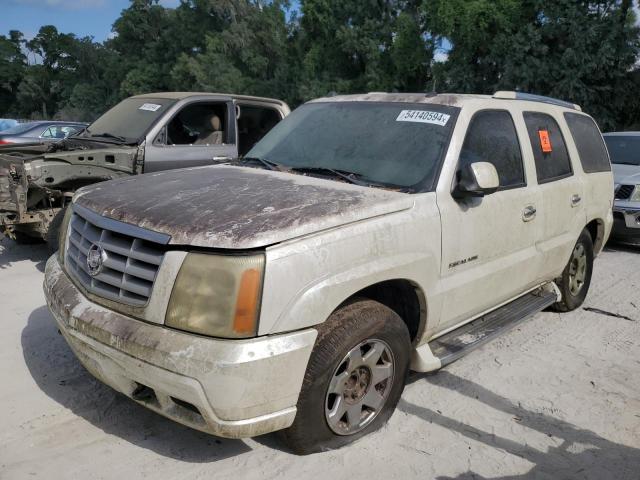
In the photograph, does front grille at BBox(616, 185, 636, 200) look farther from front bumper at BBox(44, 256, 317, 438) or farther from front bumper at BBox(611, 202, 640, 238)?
front bumper at BBox(44, 256, 317, 438)

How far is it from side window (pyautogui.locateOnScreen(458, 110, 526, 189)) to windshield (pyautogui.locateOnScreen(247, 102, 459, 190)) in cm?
20

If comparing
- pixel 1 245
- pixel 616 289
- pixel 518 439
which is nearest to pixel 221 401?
pixel 518 439

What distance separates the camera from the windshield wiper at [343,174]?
3.36 metres

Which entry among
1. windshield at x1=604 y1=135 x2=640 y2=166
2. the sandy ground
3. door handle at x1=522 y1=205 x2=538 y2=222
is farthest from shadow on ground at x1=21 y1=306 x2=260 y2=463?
windshield at x1=604 y1=135 x2=640 y2=166

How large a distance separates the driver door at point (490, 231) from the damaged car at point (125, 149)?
8.76 feet

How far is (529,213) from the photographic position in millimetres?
4023

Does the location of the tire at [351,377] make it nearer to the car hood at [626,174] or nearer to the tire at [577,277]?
the tire at [577,277]

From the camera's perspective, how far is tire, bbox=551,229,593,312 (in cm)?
507

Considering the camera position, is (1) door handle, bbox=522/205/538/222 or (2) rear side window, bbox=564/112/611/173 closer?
(1) door handle, bbox=522/205/538/222

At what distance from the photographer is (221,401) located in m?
2.43

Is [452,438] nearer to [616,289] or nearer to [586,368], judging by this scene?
[586,368]

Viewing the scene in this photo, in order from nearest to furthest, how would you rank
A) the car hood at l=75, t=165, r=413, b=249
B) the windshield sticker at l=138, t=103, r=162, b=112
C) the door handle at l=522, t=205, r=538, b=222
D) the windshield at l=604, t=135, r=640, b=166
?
1. the car hood at l=75, t=165, r=413, b=249
2. the door handle at l=522, t=205, r=538, b=222
3. the windshield sticker at l=138, t=103, r=162, b=112
4. the windshield at l=604, t=135, r=640, b=166

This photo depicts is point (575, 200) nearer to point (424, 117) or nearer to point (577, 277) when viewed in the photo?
point (577, 277)

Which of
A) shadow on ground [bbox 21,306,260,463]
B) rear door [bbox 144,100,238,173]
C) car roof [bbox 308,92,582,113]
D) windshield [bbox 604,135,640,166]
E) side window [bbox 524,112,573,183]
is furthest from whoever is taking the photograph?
windshield [bbox 604,135,640,166]
